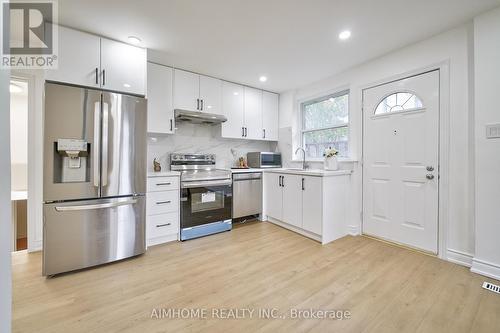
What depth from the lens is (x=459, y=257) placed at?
2.15m

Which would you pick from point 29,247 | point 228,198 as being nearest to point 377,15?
point 228,198

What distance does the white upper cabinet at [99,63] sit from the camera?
2082 mm

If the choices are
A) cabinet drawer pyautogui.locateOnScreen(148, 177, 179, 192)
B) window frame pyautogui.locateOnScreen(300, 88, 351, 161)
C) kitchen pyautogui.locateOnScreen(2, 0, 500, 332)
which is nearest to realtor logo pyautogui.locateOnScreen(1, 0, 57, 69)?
kitchen pyautogui.locateOnScreen(2, 0, 500, 332)

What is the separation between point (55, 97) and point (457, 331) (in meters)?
3.65

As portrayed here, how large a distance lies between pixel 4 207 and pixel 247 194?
9.85 feet

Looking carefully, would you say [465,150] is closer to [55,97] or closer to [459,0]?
[459,0]

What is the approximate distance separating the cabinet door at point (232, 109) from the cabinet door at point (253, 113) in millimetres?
116

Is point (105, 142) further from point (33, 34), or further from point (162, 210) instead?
point (33, 34)

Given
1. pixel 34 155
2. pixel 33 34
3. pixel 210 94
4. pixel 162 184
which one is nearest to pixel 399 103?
pixel 210 94

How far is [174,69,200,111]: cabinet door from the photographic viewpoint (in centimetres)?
312

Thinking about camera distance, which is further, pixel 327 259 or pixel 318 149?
pixel 318 149

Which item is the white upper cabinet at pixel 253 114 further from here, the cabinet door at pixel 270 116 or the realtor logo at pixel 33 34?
the realtor logo at pixel 33 34

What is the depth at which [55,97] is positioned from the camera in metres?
1.94

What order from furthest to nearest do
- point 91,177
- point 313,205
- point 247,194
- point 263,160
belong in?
point 263,160
point 247,194
point 313,205
point 91,177
